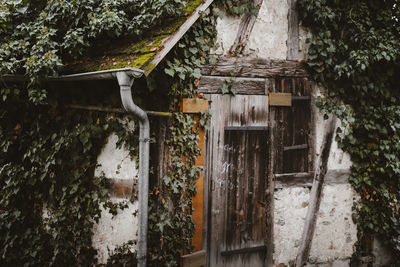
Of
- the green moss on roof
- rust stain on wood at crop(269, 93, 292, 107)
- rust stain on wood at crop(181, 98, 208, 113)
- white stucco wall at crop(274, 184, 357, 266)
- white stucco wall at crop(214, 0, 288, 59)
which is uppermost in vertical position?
white stucco wall at crop(214, 0, 288, 59)

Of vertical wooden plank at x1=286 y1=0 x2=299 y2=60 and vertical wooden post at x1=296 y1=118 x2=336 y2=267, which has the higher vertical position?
vertical wooden plank at x1=286 y1=0 x2=299 y2=60

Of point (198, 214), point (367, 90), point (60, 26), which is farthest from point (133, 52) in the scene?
point (367, 90)

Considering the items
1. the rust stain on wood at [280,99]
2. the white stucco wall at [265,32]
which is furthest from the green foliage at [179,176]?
the rust stain on wood at [280,99]

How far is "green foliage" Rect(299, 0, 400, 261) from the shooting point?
468 cm

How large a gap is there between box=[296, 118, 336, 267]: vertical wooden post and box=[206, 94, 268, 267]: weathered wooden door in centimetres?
68

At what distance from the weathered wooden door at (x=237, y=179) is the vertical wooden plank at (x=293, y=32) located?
2.69 ft

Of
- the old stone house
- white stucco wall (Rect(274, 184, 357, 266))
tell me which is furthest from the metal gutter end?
white stucco wall (Rect(274, 184, 357, 266))

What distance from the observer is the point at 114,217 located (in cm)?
404

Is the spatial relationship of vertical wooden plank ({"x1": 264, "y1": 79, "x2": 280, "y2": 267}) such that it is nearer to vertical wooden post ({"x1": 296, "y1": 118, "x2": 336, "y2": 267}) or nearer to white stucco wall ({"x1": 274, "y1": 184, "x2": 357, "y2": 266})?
white stucco wall ({"x1": 274, "y1": 184, "x2": 357, "y2": 266})

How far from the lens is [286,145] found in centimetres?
464

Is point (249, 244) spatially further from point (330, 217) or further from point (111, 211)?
point (111, 211)

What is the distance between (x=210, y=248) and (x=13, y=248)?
9.11 feet

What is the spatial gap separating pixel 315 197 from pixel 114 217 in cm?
289

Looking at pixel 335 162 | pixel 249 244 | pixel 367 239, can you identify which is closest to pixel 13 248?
pixel 249 244
